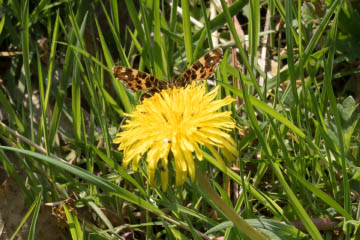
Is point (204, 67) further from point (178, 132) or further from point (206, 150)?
point (206, 150)

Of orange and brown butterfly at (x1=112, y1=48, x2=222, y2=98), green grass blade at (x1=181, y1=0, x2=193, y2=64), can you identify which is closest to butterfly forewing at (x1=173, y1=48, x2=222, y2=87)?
orange and brown butterfly at (x1=112, y1=48, x2=222, y2=98)

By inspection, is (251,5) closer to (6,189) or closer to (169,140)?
(169,140)

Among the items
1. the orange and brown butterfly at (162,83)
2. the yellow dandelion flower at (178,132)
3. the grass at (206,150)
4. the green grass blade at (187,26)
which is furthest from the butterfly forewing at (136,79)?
the green grass blade at (187,26)

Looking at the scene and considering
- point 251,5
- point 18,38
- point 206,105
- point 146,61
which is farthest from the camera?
point 18,38

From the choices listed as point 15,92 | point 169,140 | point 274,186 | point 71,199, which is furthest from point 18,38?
point 169,140

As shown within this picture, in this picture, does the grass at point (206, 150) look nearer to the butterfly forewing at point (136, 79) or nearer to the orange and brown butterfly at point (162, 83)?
the orange and brown butterfly at point (162, 83)

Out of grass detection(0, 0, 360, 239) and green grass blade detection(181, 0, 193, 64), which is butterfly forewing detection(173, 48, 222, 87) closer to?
grass detection(0, 0, 360, 239)

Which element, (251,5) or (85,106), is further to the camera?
(85,106)
